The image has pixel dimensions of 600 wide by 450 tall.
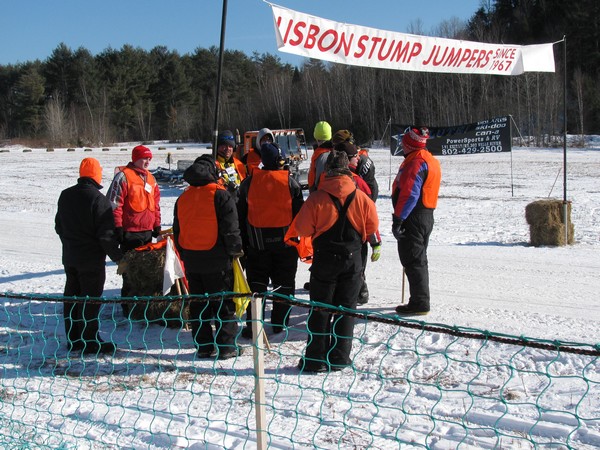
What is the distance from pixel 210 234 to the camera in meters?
5.14

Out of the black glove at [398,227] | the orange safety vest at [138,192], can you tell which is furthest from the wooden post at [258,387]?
the orange safety vest at [138,192]

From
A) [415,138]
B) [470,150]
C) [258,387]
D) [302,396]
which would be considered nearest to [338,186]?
[415,138]

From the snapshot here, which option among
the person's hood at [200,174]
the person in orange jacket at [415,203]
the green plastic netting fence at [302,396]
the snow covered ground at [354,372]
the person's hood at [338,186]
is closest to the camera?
the green plastic netting fence at [302,396]

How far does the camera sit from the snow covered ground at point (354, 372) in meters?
3.86

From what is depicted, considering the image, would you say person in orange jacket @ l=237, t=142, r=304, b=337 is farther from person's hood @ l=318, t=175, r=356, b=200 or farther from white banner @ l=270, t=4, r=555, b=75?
white banner @ l=270, t=4, r=555, b=75

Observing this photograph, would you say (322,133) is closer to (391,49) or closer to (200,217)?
(391,49)

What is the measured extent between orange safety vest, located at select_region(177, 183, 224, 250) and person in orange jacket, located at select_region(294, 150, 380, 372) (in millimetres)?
803

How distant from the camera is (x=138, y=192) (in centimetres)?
630

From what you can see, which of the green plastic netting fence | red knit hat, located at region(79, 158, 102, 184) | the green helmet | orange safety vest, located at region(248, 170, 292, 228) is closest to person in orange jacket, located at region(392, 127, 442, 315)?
the green plastic netting fence

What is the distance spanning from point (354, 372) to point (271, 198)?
1.88 meters

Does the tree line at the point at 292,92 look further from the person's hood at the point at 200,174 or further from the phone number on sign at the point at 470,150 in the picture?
the person's hood at the point at 200,174

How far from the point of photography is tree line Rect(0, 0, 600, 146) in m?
48.2

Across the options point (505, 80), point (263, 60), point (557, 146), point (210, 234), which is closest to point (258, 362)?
point (210, 234)

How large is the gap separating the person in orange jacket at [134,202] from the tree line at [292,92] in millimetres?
31519
